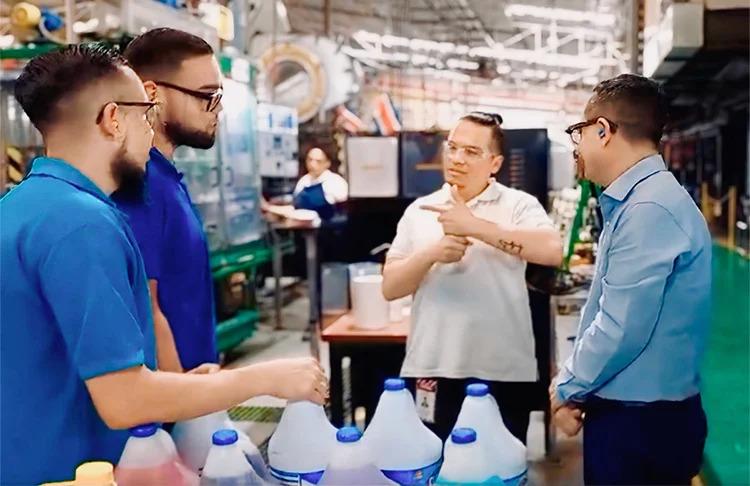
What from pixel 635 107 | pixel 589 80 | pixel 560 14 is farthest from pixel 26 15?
pixel 589 80

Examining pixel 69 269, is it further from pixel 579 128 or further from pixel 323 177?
pixel 323 177

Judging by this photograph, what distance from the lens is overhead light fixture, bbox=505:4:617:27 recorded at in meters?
10.9

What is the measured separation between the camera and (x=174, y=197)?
2.05 meters

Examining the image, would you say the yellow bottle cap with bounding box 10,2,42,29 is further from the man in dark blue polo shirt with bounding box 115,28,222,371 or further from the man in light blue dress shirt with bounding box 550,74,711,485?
the man in light blue dress shirt with bounding box 550,74,711,485

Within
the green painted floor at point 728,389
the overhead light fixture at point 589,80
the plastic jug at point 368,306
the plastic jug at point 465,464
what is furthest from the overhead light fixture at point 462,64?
the plastic jug at point 465,464

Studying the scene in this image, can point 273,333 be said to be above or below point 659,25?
below

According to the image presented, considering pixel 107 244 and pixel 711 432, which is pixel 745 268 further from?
pixel 107 244

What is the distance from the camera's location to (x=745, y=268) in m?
9.73

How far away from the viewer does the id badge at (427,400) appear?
2.49m

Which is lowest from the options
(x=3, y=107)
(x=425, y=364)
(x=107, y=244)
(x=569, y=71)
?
(x=425, y=364)

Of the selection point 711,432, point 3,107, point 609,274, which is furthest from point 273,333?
point 609,274

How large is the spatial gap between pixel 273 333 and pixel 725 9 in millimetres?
4597

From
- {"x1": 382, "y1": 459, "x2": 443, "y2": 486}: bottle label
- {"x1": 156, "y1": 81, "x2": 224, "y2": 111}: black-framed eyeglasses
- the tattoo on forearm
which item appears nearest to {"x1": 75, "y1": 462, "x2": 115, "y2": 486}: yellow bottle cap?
{"x1": 382, "y1": 459, "x2": 443, "y2": 486}: bottle label

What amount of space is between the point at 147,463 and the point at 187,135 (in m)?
0.94
